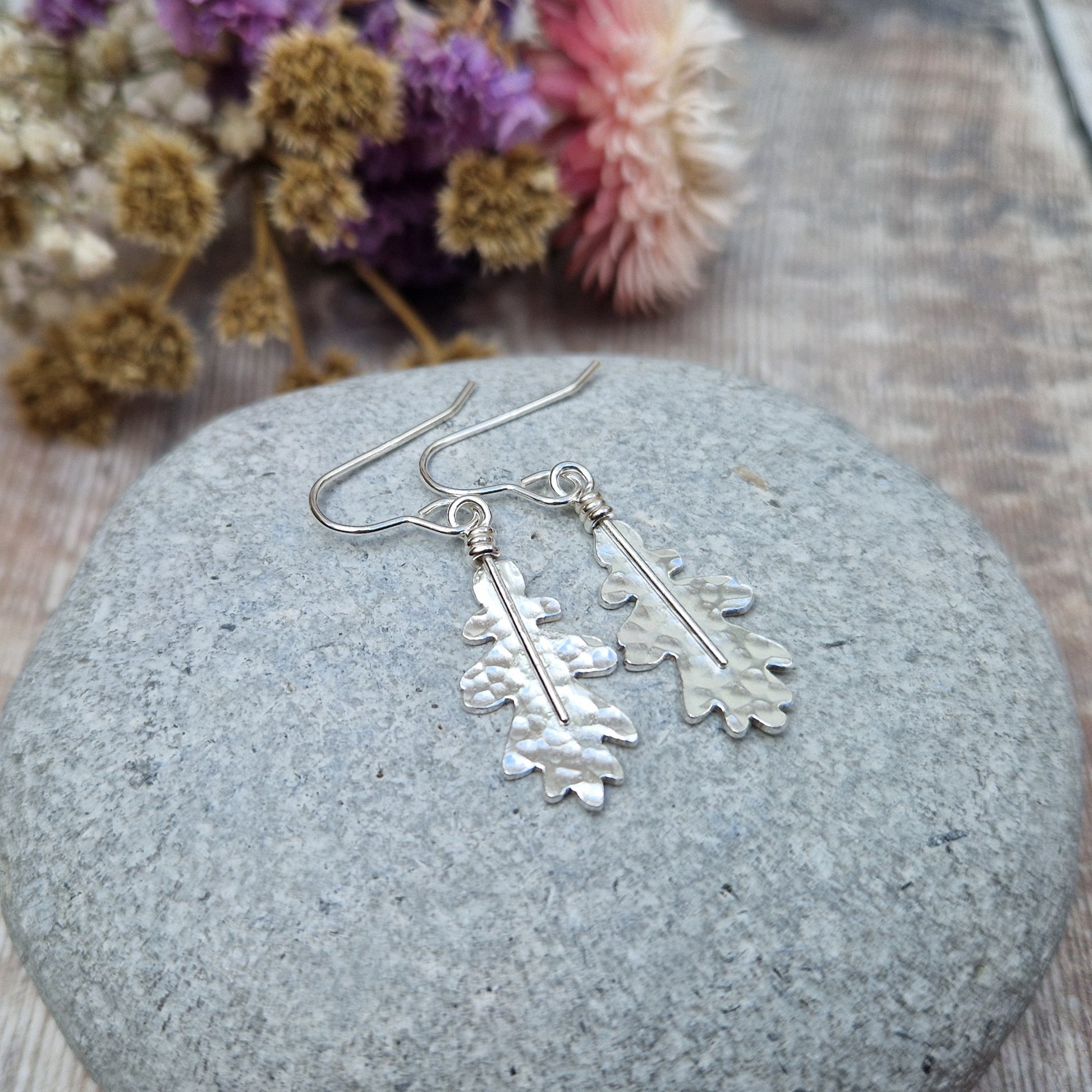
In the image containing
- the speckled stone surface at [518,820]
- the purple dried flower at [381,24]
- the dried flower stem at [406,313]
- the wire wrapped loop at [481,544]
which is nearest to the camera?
the speckled stone surface at [518,820]

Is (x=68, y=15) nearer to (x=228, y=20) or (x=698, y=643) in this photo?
(x=228, y=20)

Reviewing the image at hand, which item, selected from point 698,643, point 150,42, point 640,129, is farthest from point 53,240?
point 698,643

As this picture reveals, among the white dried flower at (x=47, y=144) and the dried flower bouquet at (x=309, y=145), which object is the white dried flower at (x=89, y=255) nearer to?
the dried flower bouquet at (x=309, y=145)

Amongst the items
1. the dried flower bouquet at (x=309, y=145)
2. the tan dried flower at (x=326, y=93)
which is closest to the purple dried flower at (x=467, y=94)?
the dried flower bouquet at (x=309, y=145)

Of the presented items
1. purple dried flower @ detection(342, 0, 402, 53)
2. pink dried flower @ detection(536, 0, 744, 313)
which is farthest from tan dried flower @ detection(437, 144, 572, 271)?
purple dried flower @ detection(342, 0, 402, 53)

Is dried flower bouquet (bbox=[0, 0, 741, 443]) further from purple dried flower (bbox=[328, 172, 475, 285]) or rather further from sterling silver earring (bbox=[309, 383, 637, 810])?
sterling silver earring (bbox=[309, 383, 637, 810])

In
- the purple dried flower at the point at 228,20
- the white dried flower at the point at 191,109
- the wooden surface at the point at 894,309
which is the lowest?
the wooden surface at the point at 894,309

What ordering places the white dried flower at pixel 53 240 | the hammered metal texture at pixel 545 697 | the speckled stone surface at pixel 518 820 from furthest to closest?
the white dried flower at pixel 53 240 < the hammered metal texture at pixel 545 697 < the speckled stone surface at pixel 518 820
